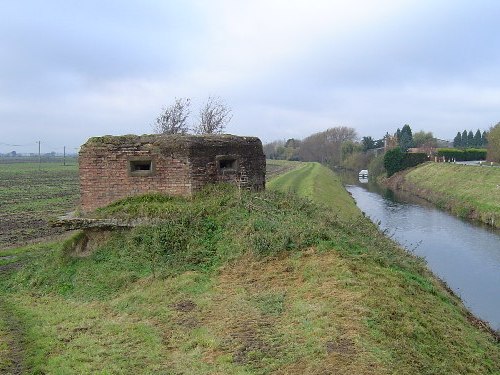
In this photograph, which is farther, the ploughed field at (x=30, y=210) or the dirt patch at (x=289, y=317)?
the ploughed field at (x=30, y=210)

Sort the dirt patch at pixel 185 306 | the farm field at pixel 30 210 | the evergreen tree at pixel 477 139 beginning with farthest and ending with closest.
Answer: the evergreen tree at pixel 477 139
the farm field at pixel 30 210
the dirt patch at pixel 185 306

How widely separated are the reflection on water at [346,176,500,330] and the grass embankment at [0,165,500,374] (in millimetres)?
5554

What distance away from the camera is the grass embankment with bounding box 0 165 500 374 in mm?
6242

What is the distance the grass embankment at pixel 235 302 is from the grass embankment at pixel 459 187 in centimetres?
2086

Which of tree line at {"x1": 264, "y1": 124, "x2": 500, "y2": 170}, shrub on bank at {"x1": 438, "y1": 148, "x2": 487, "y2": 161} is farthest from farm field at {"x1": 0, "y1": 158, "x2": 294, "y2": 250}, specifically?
tree line at {"x1": 264, "y1": 124, "x2": 500, "y2": 170}

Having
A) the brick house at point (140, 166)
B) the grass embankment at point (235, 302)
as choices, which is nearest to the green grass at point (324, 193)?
the brick house at point (140, 166)

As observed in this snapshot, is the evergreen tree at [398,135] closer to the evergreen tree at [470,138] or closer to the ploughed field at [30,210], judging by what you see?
the evergreen tree at [470,138]

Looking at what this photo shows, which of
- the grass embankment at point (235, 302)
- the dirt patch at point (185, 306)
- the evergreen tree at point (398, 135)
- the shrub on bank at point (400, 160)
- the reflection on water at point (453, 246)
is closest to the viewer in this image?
the grass embankment at point (235, 302)

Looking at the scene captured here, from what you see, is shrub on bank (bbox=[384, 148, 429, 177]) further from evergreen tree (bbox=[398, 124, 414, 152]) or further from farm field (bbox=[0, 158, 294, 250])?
farm field (bbox=[0, 158, 294, 250])

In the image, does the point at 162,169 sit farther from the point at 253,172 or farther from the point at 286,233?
the point at 286,233

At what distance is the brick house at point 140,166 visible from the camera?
11.8 meters

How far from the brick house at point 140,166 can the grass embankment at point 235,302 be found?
0.38 meters

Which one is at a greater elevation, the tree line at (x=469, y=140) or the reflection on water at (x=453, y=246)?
the tree line at (x=469, y=140)

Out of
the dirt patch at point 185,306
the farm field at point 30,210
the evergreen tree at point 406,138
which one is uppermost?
the evergreen tree at point 406,138
